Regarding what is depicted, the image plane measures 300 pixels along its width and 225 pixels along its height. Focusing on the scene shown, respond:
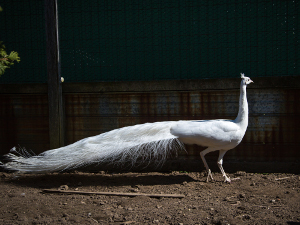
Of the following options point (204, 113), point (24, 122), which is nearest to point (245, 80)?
point (204, 113)

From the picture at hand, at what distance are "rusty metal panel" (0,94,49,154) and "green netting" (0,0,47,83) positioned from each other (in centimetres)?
42

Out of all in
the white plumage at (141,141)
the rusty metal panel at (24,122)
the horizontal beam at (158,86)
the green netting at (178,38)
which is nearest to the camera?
the white plumage at (141,141)

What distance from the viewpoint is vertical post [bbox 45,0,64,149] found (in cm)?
464

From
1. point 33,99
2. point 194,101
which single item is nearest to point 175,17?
point 194,101

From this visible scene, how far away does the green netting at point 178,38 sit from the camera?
4543 millimetres

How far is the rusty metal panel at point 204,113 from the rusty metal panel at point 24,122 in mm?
475

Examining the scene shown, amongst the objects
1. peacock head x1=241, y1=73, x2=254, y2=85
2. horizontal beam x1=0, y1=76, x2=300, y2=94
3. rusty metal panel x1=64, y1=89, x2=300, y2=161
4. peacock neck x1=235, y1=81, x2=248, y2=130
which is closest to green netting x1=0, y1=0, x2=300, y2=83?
horizontal beam x1=0, y1=76, x2=300, y2=94

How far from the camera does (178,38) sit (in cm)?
488

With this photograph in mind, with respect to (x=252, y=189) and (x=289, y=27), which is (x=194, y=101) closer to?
(x=252, y=189)

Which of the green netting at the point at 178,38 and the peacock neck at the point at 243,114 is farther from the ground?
the green netting at the point at 178,38

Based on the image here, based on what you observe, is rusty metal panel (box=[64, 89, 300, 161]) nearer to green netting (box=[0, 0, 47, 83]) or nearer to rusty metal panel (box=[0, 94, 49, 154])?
rusty metal panel (box=[0, 94, 49, 154])

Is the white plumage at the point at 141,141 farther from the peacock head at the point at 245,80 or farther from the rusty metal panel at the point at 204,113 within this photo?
the rusty metal panel at the point at 204,113

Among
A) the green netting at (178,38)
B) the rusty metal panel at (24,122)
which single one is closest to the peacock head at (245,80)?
the green netting at (178,38)

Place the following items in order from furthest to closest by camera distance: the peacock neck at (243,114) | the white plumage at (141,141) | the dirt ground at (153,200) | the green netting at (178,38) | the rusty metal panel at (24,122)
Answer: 1. the rusty metal panel at (24,122)
2. the green netting at (178,38)
3. the peacock neck at (243,114)
4. the white plumage at (141,141)
5. the dirt ground at (153,200)
